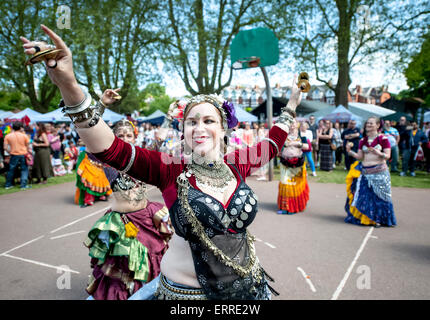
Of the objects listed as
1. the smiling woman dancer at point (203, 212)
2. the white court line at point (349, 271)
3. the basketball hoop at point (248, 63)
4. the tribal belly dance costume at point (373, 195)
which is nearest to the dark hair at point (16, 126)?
the basketball hoop at point (248, 63)

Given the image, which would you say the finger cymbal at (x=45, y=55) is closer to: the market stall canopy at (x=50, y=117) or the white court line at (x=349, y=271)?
the white court line at (x=349, y=271)

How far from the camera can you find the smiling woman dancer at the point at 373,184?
5.29 metres

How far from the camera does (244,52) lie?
35.1 feet

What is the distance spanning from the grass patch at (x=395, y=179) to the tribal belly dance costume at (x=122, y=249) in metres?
8.16

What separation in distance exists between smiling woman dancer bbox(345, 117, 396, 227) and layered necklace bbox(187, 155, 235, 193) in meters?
4.45

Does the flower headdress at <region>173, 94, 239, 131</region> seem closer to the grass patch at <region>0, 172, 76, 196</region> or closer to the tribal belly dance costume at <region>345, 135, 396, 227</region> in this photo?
the tribal belly dance costume at <region>345, 135, 396, 227</region>

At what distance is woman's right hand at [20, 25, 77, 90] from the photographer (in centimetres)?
106

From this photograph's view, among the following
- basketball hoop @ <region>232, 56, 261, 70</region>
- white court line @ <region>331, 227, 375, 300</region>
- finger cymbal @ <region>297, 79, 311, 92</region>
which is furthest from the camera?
basketball hoop @ <region>232, 56, 261, 70</region>

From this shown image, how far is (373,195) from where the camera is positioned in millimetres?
5422

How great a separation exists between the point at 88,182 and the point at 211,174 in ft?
20.5

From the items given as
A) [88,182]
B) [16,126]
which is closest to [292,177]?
[88,182]

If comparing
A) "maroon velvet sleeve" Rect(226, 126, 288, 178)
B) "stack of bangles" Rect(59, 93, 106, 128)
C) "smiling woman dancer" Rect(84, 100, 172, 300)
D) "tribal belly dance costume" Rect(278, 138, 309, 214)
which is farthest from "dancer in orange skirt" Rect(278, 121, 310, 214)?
"stack of bangles" Rect(59, 93, 106, 128)

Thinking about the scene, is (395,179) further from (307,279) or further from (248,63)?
(307,279)
